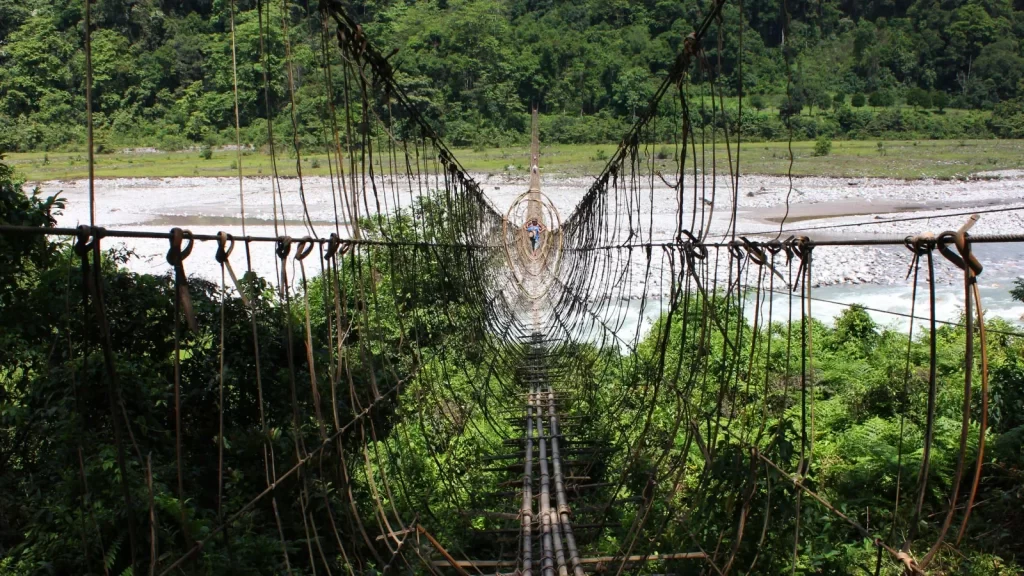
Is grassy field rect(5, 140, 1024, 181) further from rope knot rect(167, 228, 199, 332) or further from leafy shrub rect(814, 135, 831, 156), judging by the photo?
rope knot rect(167, 228, 199, 332)

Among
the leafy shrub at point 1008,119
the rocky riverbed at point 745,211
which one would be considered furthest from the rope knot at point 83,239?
the leafy shrub at point 1008,119

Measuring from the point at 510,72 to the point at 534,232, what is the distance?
2061cm

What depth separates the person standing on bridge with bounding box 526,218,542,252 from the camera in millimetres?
11320

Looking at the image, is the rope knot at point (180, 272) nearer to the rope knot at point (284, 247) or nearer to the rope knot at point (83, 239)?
the rope knot at point (83, 239)

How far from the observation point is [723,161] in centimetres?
2355

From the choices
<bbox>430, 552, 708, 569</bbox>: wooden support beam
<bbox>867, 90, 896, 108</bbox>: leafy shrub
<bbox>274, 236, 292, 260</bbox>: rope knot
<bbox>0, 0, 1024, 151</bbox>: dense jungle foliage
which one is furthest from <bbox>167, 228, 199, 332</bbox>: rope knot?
<bbox>867, 90, 896, 108</bbox>: leafy shrub

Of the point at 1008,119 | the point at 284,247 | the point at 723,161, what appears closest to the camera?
the point at 284,247

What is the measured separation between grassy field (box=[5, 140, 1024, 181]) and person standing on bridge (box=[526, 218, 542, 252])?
9.51 metres

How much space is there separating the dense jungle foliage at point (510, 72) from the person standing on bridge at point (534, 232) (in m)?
Answer: 3.42

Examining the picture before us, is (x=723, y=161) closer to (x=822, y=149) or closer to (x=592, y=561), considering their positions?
(x=822, y=149)

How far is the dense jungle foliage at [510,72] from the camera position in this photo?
973 centimetres

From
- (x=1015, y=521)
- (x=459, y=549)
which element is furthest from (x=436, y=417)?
(x=1015, y=521)

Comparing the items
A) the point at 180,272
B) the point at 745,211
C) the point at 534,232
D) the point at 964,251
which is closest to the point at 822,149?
the point at 745,211

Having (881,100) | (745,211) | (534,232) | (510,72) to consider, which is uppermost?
(510,72)
